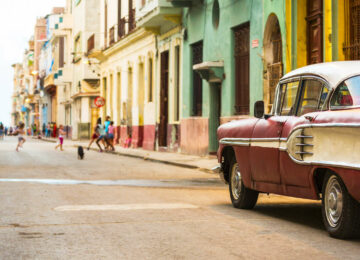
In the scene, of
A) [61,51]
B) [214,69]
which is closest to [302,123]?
[214,69]

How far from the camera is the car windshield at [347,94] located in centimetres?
796

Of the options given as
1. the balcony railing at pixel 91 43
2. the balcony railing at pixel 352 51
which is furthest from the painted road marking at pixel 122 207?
the balcony railing at pixel 91 43

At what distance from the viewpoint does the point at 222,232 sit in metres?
8.35

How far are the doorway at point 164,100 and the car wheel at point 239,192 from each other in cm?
2249

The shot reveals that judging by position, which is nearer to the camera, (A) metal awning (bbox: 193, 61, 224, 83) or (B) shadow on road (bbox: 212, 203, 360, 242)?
(B) shadow on road (bbox: 212, 203, 360, 242)

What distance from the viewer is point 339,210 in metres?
7.82

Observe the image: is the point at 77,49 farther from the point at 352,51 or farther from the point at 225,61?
the point at 352,51

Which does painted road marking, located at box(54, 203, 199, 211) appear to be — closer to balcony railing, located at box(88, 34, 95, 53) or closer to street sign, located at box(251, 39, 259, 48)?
street sign, located at box(251, 39, 259, 48)

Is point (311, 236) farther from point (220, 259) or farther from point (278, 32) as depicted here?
point (278, 32)

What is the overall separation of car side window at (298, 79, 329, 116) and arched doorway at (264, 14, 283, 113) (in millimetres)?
11827

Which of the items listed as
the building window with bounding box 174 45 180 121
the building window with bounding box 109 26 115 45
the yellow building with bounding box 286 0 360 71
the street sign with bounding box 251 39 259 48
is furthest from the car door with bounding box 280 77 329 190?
the building window with bounding box 109 26 115 45

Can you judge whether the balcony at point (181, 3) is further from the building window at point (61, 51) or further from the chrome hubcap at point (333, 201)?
the building window at point (61, 51)

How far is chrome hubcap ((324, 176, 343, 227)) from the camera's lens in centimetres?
783

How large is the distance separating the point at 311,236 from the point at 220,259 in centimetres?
173
